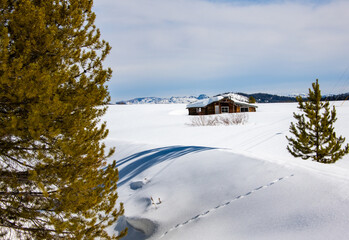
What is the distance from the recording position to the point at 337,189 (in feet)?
14.8

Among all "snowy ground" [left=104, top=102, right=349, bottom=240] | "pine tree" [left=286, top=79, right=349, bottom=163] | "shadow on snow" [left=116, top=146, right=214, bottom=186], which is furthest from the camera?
"pine tree" [left=286, top=79, right=349, bottom=163]

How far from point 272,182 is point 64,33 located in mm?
5129

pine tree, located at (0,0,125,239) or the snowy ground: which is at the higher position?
pine tree, located at (0,0,125,239)

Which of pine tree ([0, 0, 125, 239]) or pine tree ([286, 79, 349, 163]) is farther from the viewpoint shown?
pine tree ([286, 79, 349, 163])

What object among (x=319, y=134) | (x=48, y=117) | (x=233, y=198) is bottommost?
(x=233, y=198)

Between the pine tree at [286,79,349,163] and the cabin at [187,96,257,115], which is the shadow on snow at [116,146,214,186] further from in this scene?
the cabin at [187,96,257,115]

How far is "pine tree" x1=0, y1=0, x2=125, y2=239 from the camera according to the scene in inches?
129

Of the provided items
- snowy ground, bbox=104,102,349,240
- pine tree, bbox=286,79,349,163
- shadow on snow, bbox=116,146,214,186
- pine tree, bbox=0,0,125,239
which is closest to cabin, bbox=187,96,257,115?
pine tree, bbox=286,79,349,163

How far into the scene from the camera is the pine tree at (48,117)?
3.29 meters

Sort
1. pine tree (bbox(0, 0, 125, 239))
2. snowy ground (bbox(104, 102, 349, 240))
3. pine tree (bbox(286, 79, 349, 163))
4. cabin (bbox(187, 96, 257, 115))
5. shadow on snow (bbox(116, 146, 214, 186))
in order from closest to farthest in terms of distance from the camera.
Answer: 1. pine tree (bbox(0, 0, 125, 239))
2. snowy ground (bbox(104, 102, 349, 240))
3. shadow on snow (bbox(116, 146, 214, 186))
4. pine tree (bbox(286, 79, 349, 163))
5. cabin (bbox(187, 96, 257, 115))

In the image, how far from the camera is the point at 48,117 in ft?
11.2

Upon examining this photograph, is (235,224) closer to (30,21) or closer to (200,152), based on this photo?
(200,152)

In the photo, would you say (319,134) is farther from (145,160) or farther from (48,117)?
(48,117)

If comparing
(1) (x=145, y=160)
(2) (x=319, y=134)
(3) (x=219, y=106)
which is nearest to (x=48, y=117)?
(1) (x=145, y=160)
